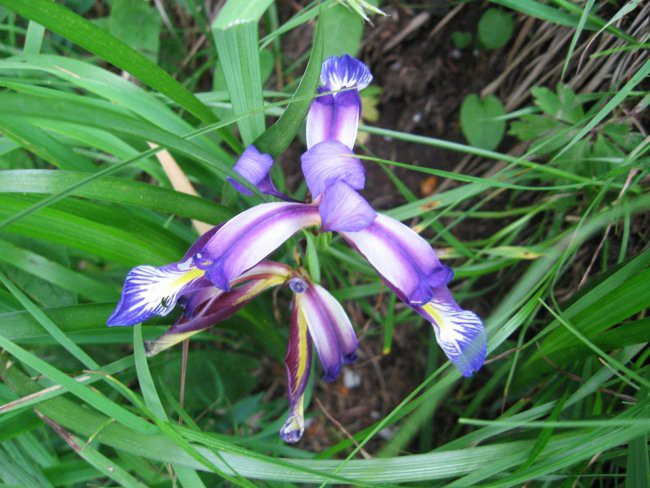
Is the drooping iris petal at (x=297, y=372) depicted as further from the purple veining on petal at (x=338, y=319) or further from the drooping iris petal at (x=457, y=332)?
the drooping iris petal at (x=457, y=332)

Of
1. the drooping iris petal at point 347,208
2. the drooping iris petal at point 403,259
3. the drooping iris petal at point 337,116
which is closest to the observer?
the drooping iris petal at point 347,208

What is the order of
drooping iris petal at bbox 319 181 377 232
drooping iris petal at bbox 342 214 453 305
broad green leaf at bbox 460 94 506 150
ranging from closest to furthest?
1. drooping iris petal at bbox 319 181 377 232
2. drooping iris petal at bbox 342 214 453 305
3. broad green leaf at bbox 460 94 506 150

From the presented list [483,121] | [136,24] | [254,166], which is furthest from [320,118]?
[136,24]

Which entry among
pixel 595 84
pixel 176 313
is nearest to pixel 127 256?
pixel 176 313

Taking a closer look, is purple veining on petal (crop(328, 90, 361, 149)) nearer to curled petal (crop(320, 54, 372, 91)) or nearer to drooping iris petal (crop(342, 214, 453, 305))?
curled petal (crop(320, 54, 372, 91))

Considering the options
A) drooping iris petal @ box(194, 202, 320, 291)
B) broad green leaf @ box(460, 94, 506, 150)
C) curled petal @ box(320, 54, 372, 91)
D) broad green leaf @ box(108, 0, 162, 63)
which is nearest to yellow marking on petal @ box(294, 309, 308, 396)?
drooping iris petal @ box(194, 202, 320, 291)

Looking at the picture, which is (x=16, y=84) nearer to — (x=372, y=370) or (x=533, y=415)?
(x=533, y=415)

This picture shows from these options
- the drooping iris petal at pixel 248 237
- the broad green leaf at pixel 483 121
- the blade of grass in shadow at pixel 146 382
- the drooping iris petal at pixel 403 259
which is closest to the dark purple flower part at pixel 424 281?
the drooping iris petal at pixel 403 259
